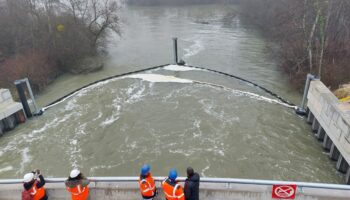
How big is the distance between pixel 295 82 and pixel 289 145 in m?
7.57

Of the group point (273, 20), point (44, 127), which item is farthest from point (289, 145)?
point (273, 20)

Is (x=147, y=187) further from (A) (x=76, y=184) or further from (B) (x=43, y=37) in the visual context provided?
(B) (x=43, y=37)

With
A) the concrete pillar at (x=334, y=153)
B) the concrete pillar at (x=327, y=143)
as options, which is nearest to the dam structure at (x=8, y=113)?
the concrete pillar at (x=327, y=143)

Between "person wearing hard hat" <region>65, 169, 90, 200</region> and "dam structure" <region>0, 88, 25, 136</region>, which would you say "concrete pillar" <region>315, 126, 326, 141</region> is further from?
"dam structure" <region>0, 88, 25, 136</region>

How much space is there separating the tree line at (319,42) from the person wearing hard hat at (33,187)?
16.8 m

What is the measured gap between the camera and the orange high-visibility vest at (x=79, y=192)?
6418 mm

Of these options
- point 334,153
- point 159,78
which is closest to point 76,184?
point 334,153

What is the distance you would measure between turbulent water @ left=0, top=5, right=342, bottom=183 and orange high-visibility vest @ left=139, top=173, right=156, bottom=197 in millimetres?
5114

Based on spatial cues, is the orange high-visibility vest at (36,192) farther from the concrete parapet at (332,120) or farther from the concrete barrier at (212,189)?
the concrete parapet at (332,120)

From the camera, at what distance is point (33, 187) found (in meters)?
6.50

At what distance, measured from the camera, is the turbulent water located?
12.2 m

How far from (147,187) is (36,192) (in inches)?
104

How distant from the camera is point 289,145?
13242 mm

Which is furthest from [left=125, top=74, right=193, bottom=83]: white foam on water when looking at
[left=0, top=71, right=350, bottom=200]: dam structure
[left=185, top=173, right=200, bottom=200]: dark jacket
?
[left=185, top=173, right=200, bottom=200]: dark jacket
